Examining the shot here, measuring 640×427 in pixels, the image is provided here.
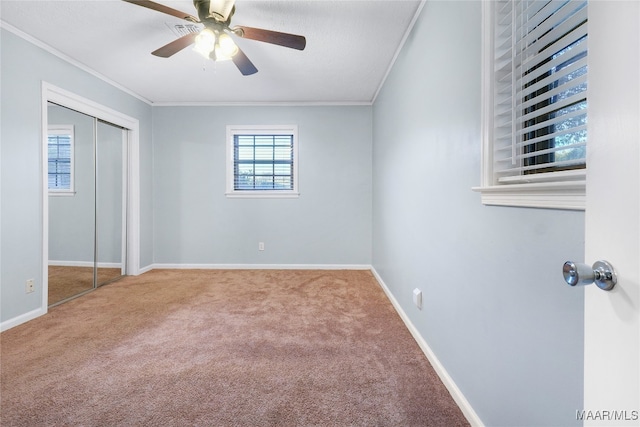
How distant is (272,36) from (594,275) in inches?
84.6

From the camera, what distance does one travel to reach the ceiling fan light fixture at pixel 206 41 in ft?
6.20

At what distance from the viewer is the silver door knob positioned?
46cm

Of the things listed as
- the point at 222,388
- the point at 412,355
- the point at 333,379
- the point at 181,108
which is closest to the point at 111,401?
the point at 222,388

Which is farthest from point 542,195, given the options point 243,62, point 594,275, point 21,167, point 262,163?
point 262,163

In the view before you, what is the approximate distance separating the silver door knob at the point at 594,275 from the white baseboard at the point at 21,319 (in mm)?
3485

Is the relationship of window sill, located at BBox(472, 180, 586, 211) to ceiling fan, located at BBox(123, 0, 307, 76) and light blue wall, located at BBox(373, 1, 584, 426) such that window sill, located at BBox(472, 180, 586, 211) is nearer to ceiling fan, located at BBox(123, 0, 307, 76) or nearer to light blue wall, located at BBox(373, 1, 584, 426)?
light blue wall, located at BBox(373, 1, 584, 426)

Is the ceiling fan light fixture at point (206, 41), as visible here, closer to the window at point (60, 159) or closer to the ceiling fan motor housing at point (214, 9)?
the ceiling fan motor housing at point (214, 9)

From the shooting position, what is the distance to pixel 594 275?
0.48 meters

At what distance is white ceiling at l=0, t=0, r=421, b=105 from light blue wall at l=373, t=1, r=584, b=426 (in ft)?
1.51

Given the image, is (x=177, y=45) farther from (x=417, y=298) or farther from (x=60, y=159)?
(x=417, y=298)

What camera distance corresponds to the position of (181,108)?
409 cm

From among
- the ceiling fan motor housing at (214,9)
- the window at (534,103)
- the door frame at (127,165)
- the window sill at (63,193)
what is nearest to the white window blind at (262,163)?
the door frame at (127,165)

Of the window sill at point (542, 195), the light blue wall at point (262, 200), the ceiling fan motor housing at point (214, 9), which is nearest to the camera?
the window sill at point (542, 195)

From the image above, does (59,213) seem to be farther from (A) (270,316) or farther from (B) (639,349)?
(B) (639,349)
